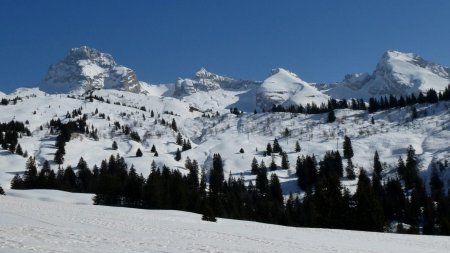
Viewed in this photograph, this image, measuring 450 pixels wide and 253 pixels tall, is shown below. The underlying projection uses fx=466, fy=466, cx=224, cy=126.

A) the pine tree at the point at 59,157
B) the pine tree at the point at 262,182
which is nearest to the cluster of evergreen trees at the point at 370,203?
the pine tree at the point at 262,182

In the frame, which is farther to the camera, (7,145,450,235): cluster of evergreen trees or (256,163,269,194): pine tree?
(256,163,269,194): pine tree

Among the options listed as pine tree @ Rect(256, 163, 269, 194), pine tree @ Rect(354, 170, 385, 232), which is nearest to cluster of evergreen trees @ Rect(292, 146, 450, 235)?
pine tree @ Rect(354, 170, 385, 232)

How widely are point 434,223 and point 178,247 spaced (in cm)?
9772

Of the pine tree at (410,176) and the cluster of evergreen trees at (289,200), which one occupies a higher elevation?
the pine tree at (410,176)

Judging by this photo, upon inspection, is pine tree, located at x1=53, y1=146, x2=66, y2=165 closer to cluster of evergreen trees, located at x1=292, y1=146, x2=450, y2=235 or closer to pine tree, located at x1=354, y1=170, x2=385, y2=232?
cluster of evergreen trees, located at x1=292, y1=146, x2=450, y2=235

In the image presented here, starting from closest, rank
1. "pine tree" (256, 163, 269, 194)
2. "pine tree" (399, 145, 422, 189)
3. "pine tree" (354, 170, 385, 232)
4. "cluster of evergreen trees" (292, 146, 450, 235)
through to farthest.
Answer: "pine tree" (354, 170, 385, 232), "cluster of evergreen trees" (292, 146, 450, 235), "pine tree" (399, 145, 422, 189), "pine tree" (256, 163, 269, 194)

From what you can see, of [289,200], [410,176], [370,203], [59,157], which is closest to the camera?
[370,203]

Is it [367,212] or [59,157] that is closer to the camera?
[367,212]

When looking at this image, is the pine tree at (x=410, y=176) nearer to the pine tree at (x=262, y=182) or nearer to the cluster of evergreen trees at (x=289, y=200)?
the cluster of evergreen trees at (x=289, y=200)

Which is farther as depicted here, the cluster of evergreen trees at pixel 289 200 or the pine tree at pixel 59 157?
the pine tree at pixel 59 157

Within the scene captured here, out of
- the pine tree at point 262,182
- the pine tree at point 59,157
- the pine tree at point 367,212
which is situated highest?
the pine tree at point 59,157

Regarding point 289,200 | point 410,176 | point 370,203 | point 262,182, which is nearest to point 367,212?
point 370,203

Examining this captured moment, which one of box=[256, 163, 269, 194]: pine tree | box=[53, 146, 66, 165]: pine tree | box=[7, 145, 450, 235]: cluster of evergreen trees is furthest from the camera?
box=[53, 146, 66, 165]: pine tree

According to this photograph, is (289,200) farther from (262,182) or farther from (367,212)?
(367,212)
